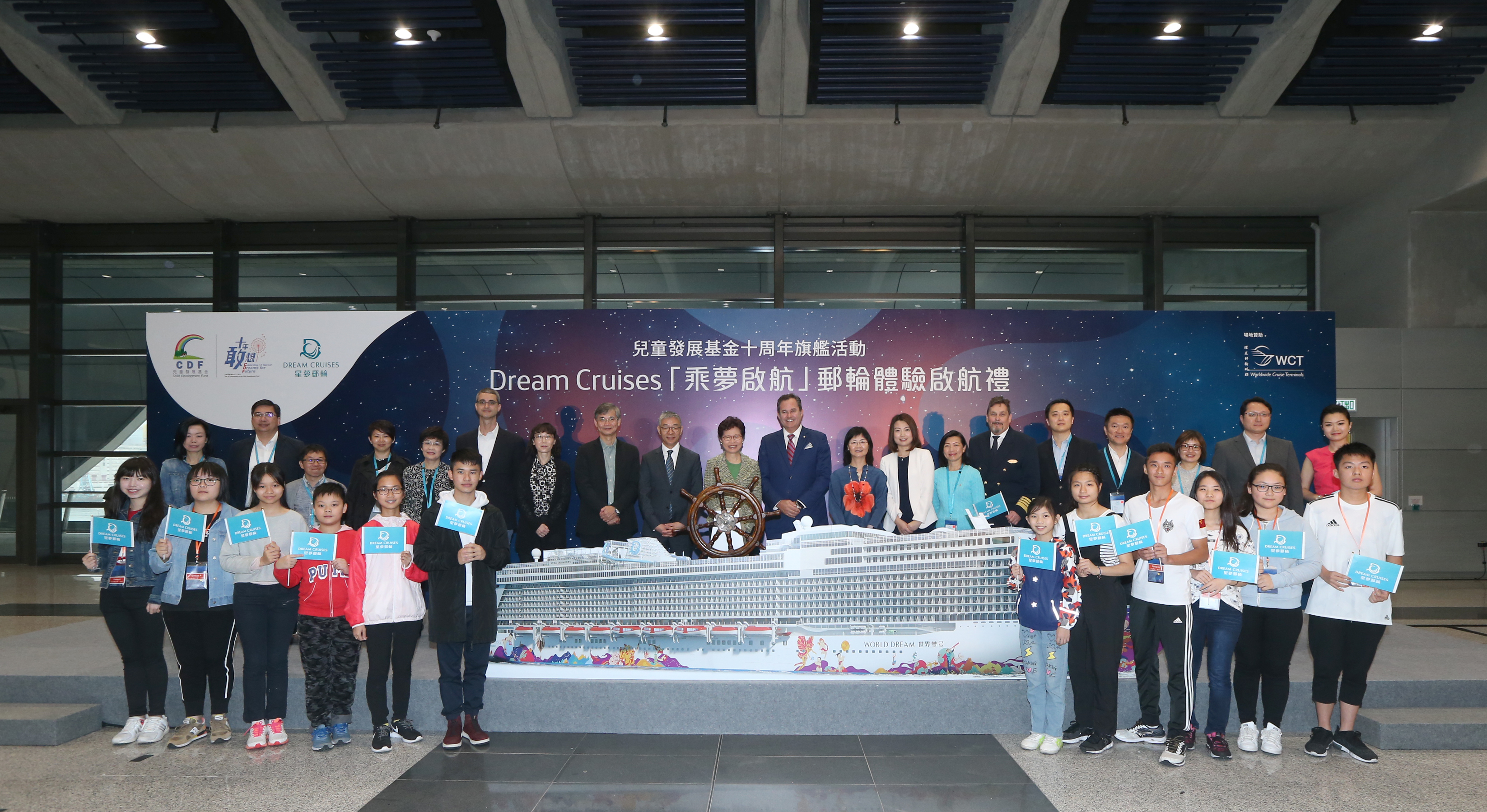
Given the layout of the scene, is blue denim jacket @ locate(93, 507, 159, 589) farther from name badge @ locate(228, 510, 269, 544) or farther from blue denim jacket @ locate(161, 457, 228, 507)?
blue denim jacket @ locate(161, 457, 228, 507)

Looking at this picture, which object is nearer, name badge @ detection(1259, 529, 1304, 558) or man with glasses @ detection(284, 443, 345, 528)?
name badge @ detection(1259, 529, 1304, 558)

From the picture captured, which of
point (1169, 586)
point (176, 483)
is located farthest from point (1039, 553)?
point (176, 483)

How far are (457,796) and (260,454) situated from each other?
109 inches

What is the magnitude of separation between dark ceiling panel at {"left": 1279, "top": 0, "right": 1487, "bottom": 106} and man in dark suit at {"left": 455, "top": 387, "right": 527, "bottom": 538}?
Answer: 25.3ft

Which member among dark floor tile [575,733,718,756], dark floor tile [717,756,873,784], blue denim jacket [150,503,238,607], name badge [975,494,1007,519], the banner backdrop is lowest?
dark floor tile [575,733,718,756]

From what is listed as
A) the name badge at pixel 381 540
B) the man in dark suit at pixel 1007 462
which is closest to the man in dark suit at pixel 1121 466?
the man in dark suit at pixel 1007 462

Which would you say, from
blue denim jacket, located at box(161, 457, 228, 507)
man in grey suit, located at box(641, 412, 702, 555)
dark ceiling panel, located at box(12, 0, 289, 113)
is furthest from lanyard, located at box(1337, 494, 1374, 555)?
dark ceiling panel, located at box(12, 0, 289, 113)

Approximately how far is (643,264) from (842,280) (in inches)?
86.8

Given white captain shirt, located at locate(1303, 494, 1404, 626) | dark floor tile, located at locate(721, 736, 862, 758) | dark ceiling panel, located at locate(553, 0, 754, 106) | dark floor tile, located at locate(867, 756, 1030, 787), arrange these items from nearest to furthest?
dark floor tile, located at locate(867, 756, 1030, 787) → white captain shirt, located at locate(1303, 494, 1404, 626) → dark floor tile, located at locate(721, 736, 862, 758) → dark ceiling panel, located at locate(553, 0, 754, 106)

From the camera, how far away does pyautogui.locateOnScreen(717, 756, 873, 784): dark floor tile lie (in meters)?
3.57

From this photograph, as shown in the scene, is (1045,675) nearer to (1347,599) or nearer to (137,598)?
(1347,599)

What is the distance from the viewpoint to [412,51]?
7781mm

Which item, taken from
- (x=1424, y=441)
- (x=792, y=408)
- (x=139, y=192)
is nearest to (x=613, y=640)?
(x=792, y=408)

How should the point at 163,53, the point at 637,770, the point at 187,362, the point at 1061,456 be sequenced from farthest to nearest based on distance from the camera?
1. the point at 163,53
2. the point at 187,362
3. the point at 1061,456
4. the point at 637,770
